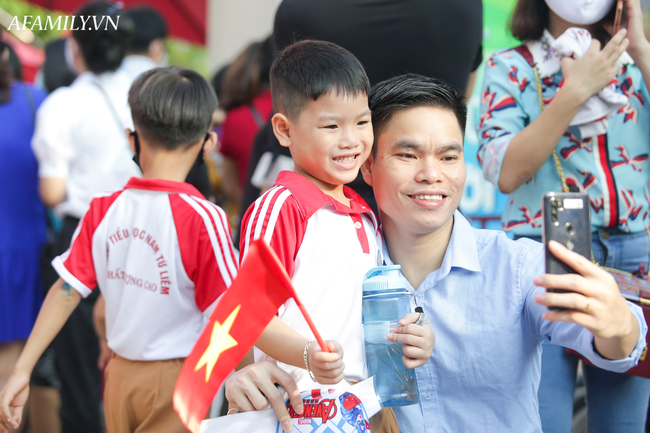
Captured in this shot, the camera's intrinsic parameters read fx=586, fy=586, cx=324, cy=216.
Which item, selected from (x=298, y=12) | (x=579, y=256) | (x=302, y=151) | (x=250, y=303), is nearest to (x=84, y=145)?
(x=298, y=12)

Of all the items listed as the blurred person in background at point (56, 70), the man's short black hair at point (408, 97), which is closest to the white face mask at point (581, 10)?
the man's short black hair at point (408, 97)

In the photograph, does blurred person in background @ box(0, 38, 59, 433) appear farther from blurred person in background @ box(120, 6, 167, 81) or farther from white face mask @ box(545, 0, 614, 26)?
white face mask @ box(545, 0, 614, 26)

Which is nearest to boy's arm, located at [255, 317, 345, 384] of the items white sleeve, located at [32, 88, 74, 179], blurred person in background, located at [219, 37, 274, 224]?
white sleeve, located at [32, 88, 74, 179]

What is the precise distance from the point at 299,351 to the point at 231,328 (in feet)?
0.56

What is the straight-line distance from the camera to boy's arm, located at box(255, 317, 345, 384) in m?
1.24

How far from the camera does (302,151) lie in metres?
1.64

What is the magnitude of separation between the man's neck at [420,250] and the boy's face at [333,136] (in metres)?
0.29

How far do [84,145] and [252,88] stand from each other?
1166 millimetres

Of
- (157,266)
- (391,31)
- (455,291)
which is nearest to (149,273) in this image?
(157,266)

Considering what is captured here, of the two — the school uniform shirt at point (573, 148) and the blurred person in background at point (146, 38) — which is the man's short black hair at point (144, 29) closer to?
the blurred person in background at point (146, 38)

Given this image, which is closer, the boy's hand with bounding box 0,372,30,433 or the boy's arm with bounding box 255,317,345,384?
the boy's arm with bounding box 255,317,345,384

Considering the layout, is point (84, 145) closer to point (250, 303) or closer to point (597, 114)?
point (250, 303)

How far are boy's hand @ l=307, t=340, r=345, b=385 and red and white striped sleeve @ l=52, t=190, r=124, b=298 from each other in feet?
3.60

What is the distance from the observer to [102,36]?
3.01m
